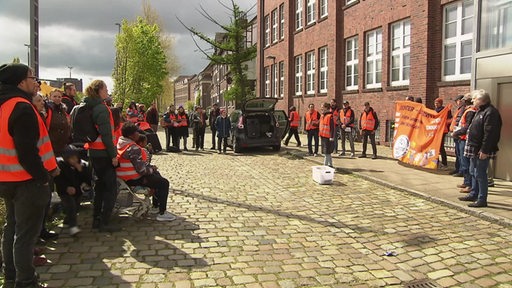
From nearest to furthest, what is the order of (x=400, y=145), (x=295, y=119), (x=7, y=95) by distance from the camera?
(x=7, y=95) → (x=400, y=145) → (x=295, y=119)

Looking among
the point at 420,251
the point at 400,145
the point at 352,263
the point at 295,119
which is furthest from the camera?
the point at 295,119

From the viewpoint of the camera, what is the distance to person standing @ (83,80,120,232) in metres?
5.89

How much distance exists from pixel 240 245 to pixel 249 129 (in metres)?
11.7

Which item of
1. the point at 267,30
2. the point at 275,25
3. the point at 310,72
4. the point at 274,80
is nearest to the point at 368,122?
the point at 310,72

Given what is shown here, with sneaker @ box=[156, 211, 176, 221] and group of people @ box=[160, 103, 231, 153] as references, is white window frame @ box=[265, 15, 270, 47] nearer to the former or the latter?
group of people @ box=[160, 103, 231, 153]

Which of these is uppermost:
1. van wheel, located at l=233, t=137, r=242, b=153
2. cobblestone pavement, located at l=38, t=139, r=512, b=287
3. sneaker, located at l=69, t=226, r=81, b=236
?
van wheel, located at l=233, t=137, r=242, b=153

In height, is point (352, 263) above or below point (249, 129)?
below

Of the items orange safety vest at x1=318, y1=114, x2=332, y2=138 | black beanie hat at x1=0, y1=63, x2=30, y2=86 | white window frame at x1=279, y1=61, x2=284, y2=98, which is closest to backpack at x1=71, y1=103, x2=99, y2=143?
black beanie hat at x1=0, y1=63, x2=30, y2=86

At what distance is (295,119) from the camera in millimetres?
19156

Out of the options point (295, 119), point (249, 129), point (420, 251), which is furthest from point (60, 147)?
point (295, 119)

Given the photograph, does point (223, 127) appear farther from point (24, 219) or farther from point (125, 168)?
point (24, 219)

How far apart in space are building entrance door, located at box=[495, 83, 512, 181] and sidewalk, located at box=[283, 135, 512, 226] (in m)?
0.27

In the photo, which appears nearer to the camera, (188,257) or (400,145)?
(188,257)

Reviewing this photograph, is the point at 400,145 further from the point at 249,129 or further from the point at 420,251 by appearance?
the point at 420,251
